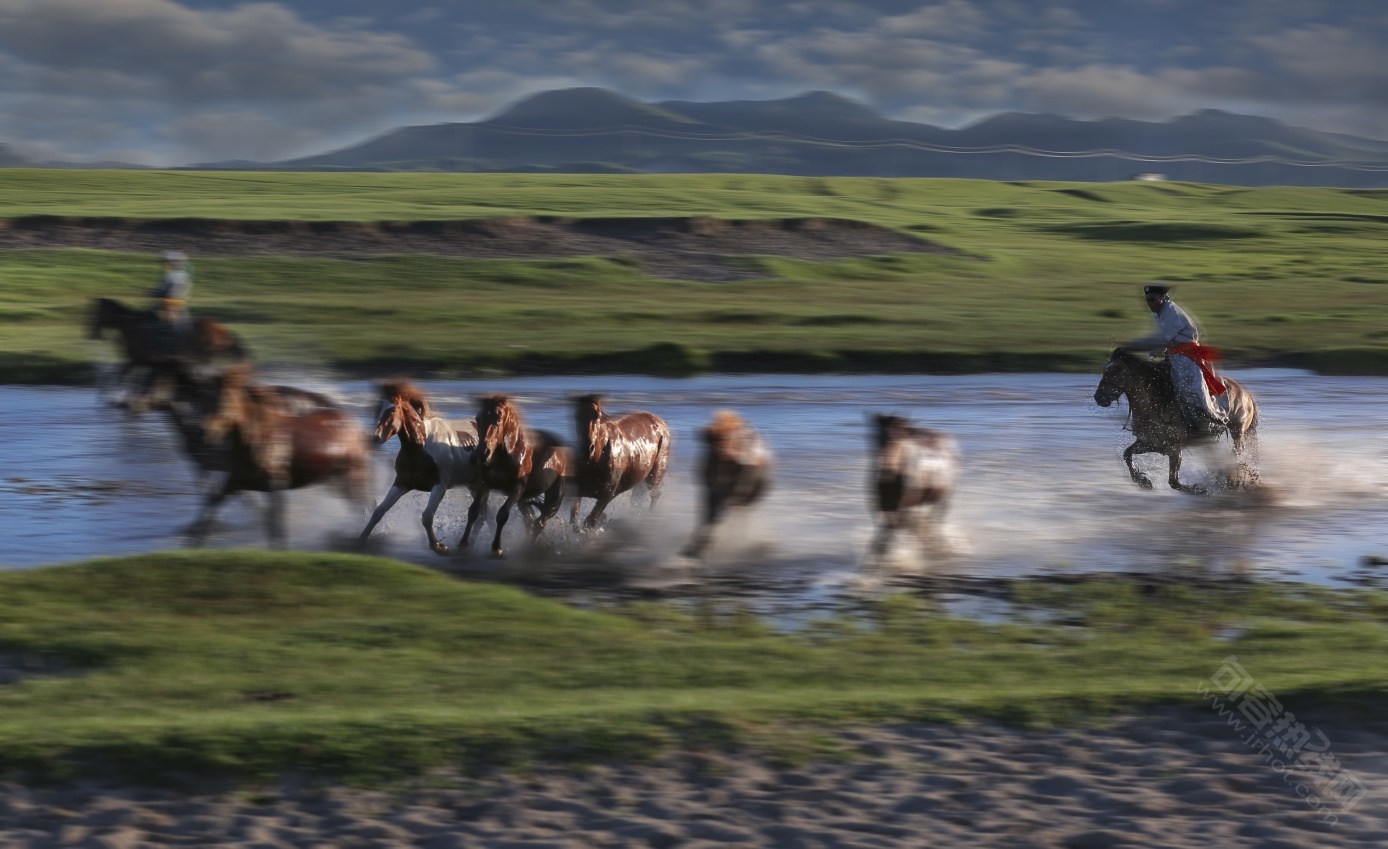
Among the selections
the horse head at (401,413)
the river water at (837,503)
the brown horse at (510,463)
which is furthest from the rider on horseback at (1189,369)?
the horse head at (401,413)

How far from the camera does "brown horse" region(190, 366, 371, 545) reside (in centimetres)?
1257

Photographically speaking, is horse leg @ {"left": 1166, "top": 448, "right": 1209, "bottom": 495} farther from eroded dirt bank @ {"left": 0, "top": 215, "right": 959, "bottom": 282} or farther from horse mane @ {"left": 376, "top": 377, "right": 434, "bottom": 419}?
eroded dirt bank @ {"left": 0, "top": 215, "right": 959, "bottom": 282}

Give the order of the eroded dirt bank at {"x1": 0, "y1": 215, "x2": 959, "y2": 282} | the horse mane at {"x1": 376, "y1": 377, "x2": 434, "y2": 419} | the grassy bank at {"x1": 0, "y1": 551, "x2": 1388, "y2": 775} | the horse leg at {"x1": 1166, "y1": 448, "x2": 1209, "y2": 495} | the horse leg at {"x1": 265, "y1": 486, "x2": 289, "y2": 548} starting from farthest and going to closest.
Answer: the eroded dirt bank at {"x1": 0, "y1": 215, "x2": 959, "y2": 282}, the horse leg at {"x1": 1166, "y1": 448, "x2": 1209, "y2": 495}, the horse leg at {"x1": 265, "y1": 486, "x2": 289, "y2": 548}, the horse mane at {"x1": 376, "y1": 377, "x2": 434, "y2": 419}, the grassy bank at {"x1": 0, "y1": 551, "x2": 1388, "y2": 775}

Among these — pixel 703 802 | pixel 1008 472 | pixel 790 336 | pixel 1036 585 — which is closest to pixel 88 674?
pixel 703 802

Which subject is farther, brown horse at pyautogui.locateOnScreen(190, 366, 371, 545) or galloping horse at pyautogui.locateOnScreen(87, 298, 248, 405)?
galloping horse at pyautogui.locateOnScreen(87, 298, 248, 405)

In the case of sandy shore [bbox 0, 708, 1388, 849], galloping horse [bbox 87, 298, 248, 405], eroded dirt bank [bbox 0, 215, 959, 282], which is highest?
eroded dirt bank [bbox 0, 215, 959, 282]

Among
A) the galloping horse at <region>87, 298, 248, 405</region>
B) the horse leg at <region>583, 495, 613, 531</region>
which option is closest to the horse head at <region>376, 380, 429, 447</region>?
the horse leg at <region>583, 495, 613, 531</region>

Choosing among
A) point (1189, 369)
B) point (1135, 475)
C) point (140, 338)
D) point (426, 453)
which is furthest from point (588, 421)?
point (1189, 369)

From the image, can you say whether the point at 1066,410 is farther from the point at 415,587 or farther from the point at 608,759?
the point at 608,759

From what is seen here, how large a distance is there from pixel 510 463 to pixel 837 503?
13.4ft

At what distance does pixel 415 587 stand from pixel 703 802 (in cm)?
452

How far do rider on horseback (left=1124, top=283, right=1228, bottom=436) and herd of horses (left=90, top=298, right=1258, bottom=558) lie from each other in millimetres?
4317

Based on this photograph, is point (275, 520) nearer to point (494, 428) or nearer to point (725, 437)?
point (494, 428)

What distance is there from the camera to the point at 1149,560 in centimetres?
1269
